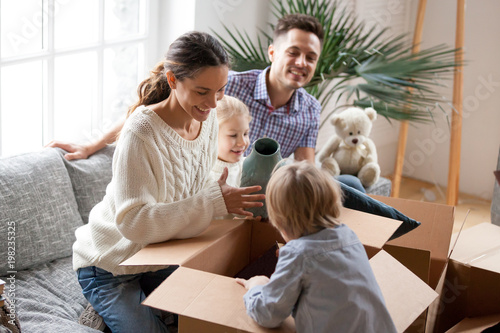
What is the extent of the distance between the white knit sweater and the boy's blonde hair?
0.99 ft

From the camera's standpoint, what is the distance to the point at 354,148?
3.06 metres

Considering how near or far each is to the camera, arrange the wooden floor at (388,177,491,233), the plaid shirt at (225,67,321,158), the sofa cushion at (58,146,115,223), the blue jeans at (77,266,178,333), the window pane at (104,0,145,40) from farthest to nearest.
Answer: 1. the wooden floor at (388,177,491,233)
2. the window pane at (104,0,145,40)
3. the plaid shirt at (225,67,321,158)
4. the sofa cushion at (58,146,115,223)
5. the blue jeans at (77,266,178,333)

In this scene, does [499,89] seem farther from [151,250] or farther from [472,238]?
[151,250]

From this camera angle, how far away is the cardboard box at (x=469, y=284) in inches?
72.8

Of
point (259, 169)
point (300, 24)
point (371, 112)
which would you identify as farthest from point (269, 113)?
point (259, 169)

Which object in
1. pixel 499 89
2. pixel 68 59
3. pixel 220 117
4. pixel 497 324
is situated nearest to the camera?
pixel 497 324

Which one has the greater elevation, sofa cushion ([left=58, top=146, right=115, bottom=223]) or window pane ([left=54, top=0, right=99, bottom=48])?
window pane ([left=54, top=0, right=99, bottom=48])

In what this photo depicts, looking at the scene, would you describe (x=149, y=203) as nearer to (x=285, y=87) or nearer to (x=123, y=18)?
(x=285, y=87)

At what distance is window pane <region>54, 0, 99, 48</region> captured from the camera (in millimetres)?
2525

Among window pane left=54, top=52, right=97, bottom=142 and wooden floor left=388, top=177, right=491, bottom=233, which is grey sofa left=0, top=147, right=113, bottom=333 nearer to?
window pane left=54, top=52, right=97, bottom=142

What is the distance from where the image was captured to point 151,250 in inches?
56.7

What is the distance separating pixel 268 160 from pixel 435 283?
0.63 metres

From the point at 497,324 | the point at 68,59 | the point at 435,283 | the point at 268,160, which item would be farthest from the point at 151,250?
the point at 68,59

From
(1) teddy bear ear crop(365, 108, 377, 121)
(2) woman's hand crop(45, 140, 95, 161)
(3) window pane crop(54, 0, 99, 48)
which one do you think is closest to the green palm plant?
(1) teddy bear ear crop(365, 108, 377, 121)
